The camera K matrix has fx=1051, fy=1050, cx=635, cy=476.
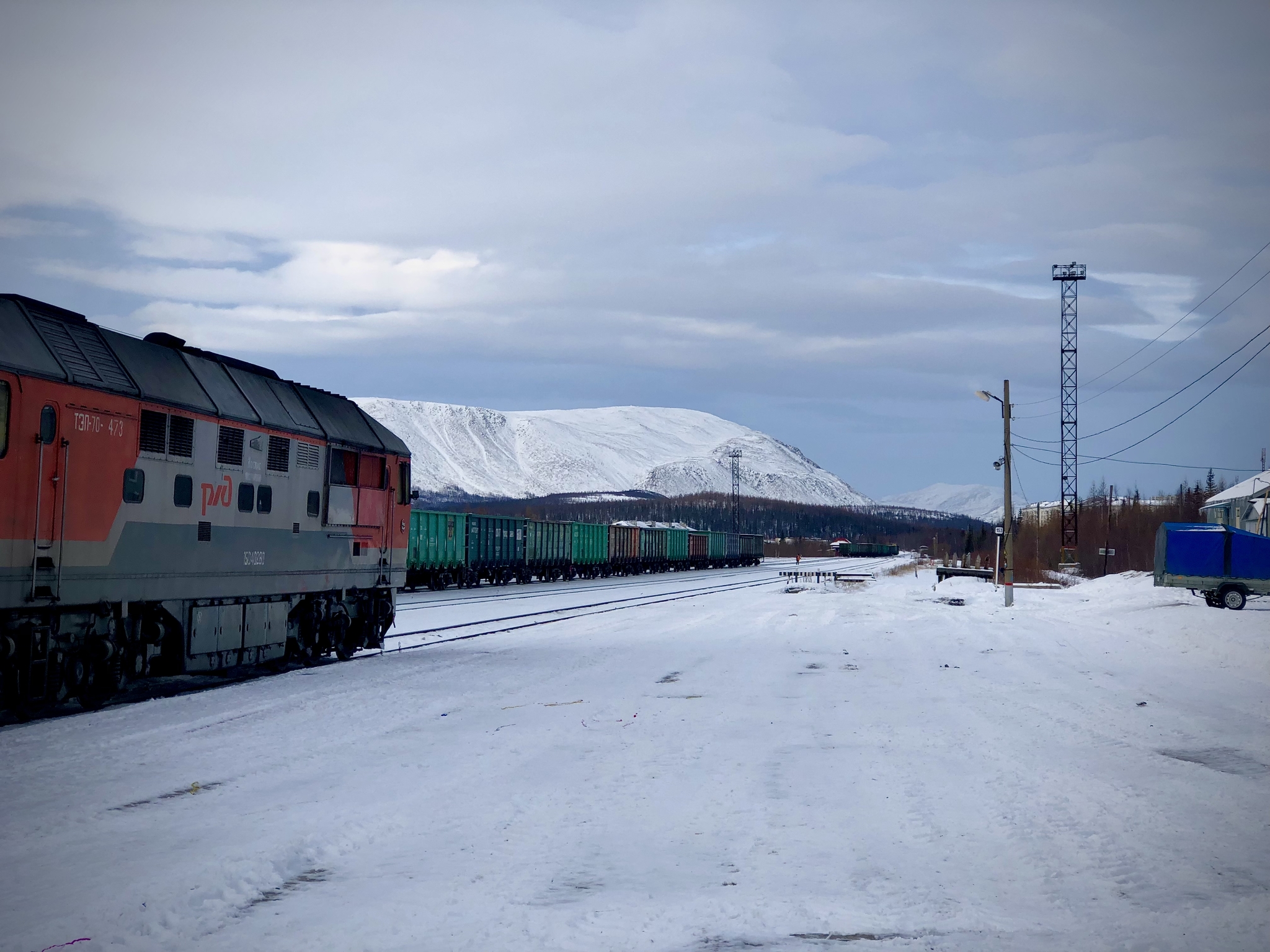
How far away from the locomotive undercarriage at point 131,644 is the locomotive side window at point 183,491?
1.27 metres

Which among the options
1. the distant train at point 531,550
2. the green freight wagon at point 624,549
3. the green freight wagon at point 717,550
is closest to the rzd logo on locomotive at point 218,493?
the distant train at point 531,550

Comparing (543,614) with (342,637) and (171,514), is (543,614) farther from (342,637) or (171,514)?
(171,514)

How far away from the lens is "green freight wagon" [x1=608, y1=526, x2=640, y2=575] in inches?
2778

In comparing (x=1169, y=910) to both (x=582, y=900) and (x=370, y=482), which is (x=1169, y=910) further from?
(x=370, y=482)

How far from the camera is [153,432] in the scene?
1295cm

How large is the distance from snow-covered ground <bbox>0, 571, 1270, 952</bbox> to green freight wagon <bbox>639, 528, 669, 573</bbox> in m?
61.0

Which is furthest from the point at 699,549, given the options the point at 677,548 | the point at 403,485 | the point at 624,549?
the point at 403,485

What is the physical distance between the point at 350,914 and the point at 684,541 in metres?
82.5

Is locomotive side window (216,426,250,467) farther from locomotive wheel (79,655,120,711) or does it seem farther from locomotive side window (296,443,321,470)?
locomotive wheel (79,655,120,711)

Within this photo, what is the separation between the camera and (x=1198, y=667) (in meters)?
18.7

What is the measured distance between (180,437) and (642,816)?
8.83 metres

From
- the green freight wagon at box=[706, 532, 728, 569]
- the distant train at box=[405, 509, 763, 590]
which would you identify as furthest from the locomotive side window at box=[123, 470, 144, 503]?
the green freight wagon at box=[706, 532, 728, 569]

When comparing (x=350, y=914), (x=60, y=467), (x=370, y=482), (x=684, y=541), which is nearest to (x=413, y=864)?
Answer: (x=350, y=914)

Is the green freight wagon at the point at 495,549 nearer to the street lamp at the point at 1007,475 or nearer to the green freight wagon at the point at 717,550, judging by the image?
the street lamp at the point at 1007,475
